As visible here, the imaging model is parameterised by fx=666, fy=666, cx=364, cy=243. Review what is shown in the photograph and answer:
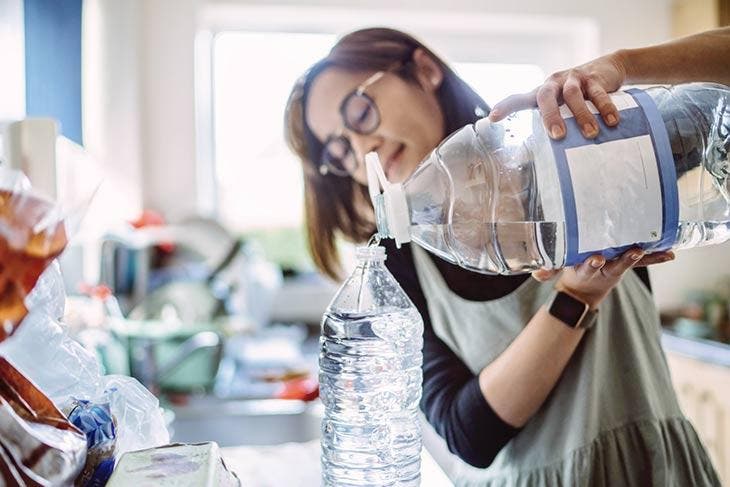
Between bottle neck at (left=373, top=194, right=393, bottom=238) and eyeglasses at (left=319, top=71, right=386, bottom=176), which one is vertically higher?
eyeglasses at (left=319, top=71, right=386, bottom=176)

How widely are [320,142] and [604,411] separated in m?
0.60

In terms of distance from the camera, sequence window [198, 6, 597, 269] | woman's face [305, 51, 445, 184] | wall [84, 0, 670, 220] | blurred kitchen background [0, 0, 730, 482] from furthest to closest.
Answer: window [198, 6, 597, 269], wall [84, 0, 670, 220], blurred kitchen background [0, 0, 730, 482], woman's face [305, 51, 445, 184]

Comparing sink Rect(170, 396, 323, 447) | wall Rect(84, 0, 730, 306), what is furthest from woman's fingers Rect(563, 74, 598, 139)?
wall Rect(84, 0, 730, 306)

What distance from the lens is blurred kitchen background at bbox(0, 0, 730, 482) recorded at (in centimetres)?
164

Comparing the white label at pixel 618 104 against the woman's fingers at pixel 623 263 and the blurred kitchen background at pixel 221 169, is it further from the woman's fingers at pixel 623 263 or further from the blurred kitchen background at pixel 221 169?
the blurred kitchen background at pixel 221 169

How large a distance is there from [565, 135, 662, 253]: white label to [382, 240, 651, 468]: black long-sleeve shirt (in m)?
0.30

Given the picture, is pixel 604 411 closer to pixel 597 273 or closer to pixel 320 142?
pixel 597 273

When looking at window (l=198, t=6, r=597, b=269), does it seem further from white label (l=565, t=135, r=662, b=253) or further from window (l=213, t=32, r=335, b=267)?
white label (l=565, t=135, r=662, b=253)

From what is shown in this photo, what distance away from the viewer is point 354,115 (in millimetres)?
1031

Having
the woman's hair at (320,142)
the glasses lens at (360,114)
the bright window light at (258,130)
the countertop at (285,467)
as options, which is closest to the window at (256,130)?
the bright window light at (258,130)

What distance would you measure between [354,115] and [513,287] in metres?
0.36

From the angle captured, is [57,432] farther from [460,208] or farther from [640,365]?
[640,365]

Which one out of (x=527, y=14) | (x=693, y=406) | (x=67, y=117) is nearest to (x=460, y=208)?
(x=67, y=117)

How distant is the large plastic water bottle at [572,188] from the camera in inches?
24.0
